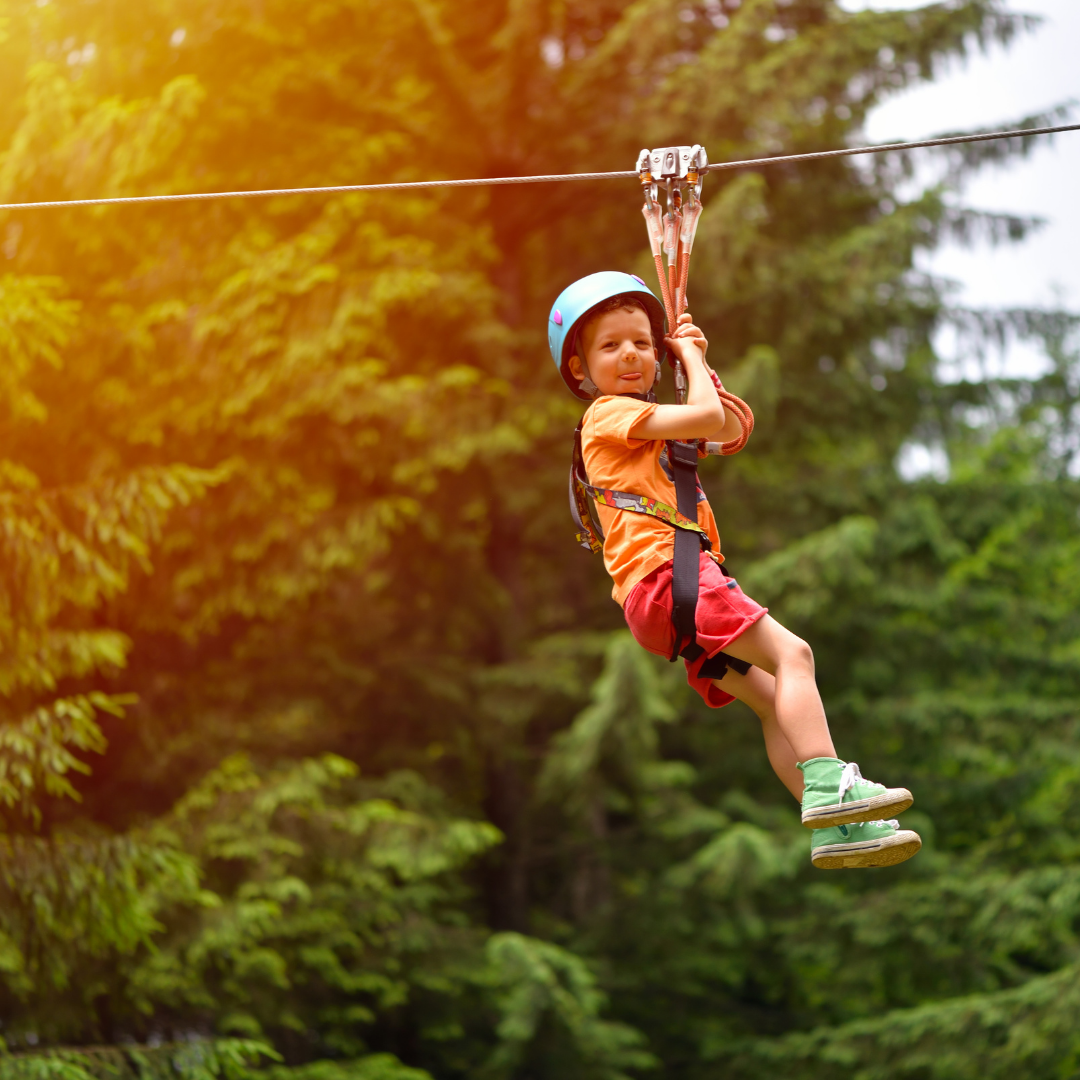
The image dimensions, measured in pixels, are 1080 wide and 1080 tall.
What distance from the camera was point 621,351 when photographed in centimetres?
326

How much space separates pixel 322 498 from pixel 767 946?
6.13 m

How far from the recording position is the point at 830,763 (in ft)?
9.36

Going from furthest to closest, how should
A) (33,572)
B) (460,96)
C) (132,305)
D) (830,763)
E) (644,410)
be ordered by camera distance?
(460,96) < (132,305) < (33,572) < (644,410) < (830,763)

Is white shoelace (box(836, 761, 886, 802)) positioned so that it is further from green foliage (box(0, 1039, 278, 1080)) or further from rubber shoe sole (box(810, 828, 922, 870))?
green foliage (box(0, 1039, 278, 1080))

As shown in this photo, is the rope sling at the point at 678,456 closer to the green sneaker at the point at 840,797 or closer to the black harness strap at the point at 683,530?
the black harness strap at the point at 683,530

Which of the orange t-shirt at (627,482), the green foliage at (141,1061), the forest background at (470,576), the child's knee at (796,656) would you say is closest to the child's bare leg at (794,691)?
the child's knee at (796,656)

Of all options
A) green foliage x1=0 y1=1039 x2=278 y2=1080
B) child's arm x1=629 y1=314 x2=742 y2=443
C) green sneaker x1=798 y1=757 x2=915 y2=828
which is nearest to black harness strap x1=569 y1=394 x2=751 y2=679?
child's arm x1=629 y1=314 x2=742 y2=443

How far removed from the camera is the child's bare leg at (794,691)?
2893 millimetres

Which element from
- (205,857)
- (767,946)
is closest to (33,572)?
(205,857)

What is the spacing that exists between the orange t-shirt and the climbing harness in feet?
0.08

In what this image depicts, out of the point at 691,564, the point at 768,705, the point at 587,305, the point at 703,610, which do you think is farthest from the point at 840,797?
the point at 587,305

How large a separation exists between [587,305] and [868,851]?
145 cm

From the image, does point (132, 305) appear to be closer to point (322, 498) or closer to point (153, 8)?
point (322, 498)

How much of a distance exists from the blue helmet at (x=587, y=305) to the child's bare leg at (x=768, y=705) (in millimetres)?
825
